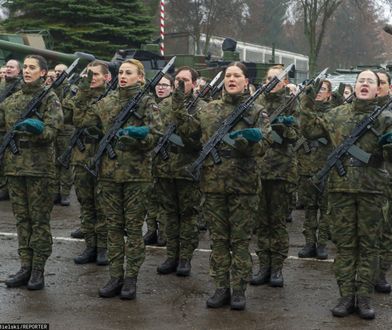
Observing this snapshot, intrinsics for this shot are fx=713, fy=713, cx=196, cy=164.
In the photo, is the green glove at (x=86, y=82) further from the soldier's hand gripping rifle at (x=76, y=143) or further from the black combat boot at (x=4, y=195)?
the black combat boot at (x=4, y=195)

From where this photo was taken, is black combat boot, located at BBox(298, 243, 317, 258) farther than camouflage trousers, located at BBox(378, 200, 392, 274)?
Yes

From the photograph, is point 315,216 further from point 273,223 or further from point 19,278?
point 19,278

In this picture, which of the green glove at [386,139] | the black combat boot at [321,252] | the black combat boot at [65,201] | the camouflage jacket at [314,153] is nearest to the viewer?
the green glove at [386,139]

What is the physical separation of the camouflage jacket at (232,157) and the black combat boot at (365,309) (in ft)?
4.21

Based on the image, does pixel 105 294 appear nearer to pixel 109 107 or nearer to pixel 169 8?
pixel 109 107

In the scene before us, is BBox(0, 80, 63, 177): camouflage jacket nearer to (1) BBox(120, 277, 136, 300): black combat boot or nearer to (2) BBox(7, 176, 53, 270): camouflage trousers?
(2) BBox(7, 176, 53, 270): camouflage trousers

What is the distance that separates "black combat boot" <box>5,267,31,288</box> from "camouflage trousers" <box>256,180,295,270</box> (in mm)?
2238

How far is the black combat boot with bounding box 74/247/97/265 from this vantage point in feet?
25.1

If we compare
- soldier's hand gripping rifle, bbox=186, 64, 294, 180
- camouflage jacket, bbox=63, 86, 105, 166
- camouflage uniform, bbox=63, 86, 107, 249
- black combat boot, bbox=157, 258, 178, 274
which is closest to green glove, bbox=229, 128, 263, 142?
soldier's hand gripping rifle, bbox=186, 64, 294, 180

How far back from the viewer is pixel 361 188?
19.3 ft

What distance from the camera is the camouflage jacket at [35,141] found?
6453 mm

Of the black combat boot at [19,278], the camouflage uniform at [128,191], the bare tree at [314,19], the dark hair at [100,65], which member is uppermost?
the bare tree at [314,19]

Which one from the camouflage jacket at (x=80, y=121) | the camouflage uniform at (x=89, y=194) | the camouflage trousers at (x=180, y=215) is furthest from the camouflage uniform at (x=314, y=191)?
the camouflage jacket at (x=80, y=121)

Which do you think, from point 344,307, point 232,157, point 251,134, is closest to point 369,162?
point 251,134
